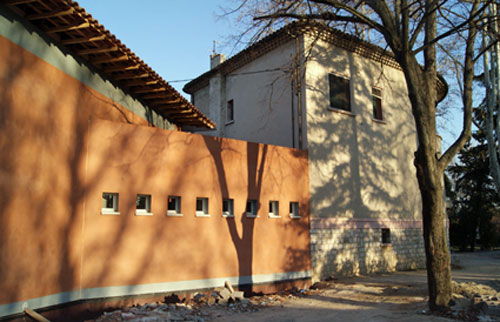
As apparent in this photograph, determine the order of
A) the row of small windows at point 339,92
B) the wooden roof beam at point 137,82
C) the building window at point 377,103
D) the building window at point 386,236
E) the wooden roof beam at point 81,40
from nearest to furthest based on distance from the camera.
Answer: the wooden roof beam at point 81,40
the wooden roof beam at point 137,82
the row of small windows at point 339,92
the building window at point 386,236
the building window at point 377,103

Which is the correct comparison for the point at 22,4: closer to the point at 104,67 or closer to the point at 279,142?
the point at 104,67

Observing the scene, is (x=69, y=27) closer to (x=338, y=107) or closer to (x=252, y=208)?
(x=252, y=208)

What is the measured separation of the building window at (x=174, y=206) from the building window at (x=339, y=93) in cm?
734

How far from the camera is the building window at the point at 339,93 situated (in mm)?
15281

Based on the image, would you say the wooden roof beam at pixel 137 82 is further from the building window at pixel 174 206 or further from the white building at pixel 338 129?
the white building at pixel 338 129

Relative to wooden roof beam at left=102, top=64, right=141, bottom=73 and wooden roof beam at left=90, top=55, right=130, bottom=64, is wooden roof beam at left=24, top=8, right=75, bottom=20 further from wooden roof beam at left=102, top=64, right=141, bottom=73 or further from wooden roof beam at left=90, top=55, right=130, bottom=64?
wooden roof beam at left=102, top=64, right=141, bottom=73

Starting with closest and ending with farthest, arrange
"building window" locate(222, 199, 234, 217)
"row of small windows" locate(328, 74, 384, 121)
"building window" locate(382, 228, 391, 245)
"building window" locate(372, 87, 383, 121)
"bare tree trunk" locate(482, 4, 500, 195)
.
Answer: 1. "building window" locate(222, 199, 234, 217)
2. "row of small windows" locate(328, 74, 384, 121)
3. "bare tree trunk" locate(482, 4, 500, 195)
4. "building window" locate(382, 228, 391, 245)
5. "building window" locate(372, 87, 383, 121)

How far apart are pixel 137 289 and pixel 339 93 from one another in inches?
396

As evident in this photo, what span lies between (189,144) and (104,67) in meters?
2.68

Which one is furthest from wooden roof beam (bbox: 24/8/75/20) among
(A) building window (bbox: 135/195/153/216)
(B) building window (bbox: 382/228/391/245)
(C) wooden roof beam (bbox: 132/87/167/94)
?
(B) building window (bbox: 382/228/391/245)

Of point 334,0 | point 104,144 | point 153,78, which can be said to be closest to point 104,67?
point 153,78

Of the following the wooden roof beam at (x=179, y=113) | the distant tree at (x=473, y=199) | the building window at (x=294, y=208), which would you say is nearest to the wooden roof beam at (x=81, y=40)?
the wooden roof beam at (x=179, y=113)

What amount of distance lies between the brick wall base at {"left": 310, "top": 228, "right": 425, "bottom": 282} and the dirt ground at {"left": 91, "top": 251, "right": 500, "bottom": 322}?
2.81ft

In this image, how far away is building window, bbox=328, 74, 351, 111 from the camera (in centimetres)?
1528
